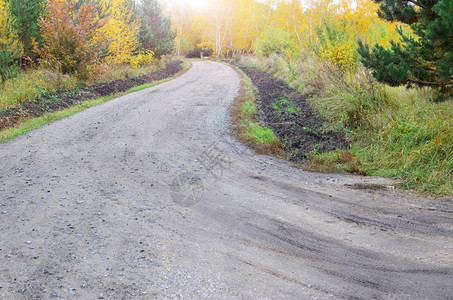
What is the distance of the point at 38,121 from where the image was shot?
9.28 meters

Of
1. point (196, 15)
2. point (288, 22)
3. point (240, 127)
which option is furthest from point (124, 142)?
point (196, 15)

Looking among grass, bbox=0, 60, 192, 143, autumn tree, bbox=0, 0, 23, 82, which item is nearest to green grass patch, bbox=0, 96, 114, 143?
grass, bbox=0, 60, 192, 143

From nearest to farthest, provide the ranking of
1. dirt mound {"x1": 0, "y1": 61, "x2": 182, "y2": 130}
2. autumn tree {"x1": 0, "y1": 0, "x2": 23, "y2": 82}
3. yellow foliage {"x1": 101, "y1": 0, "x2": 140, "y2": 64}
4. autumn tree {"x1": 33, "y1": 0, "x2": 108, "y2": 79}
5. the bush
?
dirt mound {"x1": 0, "y1": 61, "x2": 182, "y2": 130}
autumn tree {"x1": 0, "y1": 0, "x2": 23, "y2": 82}
autumn tree {"x1": 33, "y1": 0, "x2": 108, "y2": 79}
yellow foliage {"x1": 101, "y1": 0, "x2": 140, "y2": 64}
the bush

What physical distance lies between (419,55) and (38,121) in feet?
29.6

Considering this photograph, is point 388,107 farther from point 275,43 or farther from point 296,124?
point 275,43

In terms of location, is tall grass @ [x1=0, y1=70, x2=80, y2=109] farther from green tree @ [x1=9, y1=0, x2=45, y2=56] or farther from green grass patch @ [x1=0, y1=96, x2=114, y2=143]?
green tree @ [x1=9, y1=0, x2=45, y2=56]

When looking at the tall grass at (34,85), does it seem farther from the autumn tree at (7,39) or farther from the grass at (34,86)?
the autumn tree at (7,39)

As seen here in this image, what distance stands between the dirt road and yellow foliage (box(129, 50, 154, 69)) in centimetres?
1694

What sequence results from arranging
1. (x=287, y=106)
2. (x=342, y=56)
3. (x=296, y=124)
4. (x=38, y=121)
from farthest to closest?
(x=287, y=106) < (x=342, y=56) < (x=38, y=121) < (x=296, y=124)

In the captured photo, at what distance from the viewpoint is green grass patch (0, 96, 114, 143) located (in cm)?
802

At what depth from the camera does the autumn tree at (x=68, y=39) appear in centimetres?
1427

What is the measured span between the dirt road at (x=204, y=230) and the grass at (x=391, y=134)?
1.82 ft

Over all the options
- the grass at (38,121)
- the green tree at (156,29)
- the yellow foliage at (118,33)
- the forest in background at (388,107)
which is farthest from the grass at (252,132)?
the green tree at (156,29)

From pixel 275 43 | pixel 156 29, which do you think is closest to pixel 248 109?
pixel 275 43
